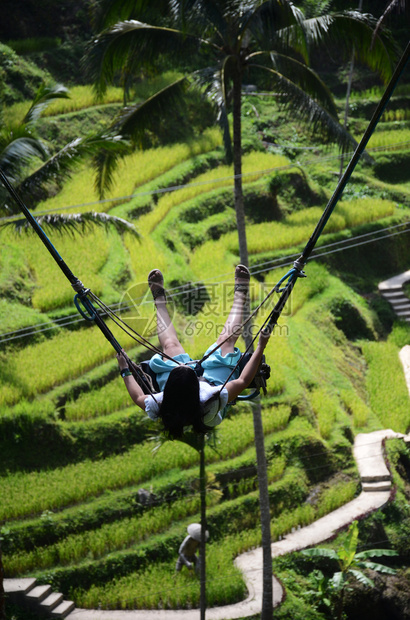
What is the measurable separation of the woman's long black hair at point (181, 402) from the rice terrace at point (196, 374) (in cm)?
2

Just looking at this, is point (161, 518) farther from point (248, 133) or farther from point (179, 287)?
point (248, 133)

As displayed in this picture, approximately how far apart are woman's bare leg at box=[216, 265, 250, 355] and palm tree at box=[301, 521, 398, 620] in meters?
4.02

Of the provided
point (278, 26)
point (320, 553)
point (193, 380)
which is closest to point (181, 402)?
point (193, 380)

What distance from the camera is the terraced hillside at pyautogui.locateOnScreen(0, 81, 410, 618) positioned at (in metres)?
7.28

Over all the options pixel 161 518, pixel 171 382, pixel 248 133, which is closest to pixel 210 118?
pixel 248 133

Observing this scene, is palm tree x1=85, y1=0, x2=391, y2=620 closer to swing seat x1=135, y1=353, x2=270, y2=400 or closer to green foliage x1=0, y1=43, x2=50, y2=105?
swing seat x1=135, y1=353, x2=270, y2=400

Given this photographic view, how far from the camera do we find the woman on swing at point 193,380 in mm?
3387

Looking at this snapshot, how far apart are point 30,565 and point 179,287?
424cm

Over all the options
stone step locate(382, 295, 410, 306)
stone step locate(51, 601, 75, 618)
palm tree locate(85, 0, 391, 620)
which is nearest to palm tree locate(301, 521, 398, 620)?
palm tree locate(85, 0, 391, 620)

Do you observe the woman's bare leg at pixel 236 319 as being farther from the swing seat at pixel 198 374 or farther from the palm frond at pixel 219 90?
the palm frond at pixel 219 90

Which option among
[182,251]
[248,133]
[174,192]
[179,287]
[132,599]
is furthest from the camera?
[248,133]

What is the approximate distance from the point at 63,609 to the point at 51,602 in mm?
135

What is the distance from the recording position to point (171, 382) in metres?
3.38

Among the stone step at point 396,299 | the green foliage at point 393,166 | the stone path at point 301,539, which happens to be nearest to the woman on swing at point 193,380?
the stone path at point 301,539
